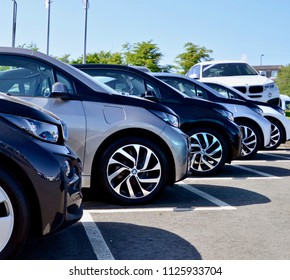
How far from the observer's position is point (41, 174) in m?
2.98

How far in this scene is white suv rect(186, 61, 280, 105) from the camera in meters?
13.7

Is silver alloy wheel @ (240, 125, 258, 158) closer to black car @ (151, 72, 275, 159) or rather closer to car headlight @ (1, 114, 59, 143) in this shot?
black car @ (151, 72, 275, 159)

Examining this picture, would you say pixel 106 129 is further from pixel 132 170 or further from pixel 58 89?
pixel 58 89

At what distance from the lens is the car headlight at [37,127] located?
3.04m

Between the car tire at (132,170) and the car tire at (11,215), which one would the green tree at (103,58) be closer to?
the car tire at (132,170)

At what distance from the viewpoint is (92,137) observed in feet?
16.1

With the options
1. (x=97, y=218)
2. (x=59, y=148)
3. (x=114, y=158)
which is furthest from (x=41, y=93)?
(x=59, y=148)

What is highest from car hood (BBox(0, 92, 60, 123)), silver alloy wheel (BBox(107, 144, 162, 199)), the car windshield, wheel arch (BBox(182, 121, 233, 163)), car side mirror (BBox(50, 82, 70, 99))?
the car windshield

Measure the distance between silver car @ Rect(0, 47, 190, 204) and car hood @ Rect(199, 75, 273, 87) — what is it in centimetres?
890

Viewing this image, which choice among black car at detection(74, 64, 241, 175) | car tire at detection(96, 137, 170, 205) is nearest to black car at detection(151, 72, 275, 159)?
black car at detection(74, 64, 241, 175)

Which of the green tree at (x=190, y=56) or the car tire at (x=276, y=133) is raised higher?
the green tree at (x=190, y=56)

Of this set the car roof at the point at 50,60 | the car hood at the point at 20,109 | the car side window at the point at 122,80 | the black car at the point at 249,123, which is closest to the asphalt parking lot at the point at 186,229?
the car hood at the point at 20,109

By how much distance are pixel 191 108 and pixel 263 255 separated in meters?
3.80

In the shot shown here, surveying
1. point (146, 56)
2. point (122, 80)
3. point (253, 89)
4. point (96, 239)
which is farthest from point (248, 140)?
point (146, 56)
